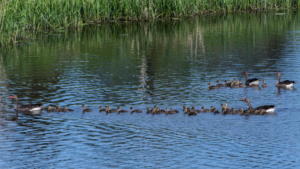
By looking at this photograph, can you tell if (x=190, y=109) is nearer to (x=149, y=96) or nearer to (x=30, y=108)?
(x=149, y=96)

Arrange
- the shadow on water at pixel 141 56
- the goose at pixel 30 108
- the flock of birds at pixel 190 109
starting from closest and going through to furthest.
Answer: the flock of birds at pixel 190 109, the goose at pixel 30 108, the shadow on water at pixel 141 56

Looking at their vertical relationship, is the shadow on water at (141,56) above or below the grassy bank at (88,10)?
below

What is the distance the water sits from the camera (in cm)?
2445

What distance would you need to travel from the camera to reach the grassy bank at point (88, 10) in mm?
46625

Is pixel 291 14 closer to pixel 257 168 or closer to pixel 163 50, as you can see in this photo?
pixel 163 50

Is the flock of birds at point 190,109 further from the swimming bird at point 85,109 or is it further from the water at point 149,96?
the water at point 149,96

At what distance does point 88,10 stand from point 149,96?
24.0m

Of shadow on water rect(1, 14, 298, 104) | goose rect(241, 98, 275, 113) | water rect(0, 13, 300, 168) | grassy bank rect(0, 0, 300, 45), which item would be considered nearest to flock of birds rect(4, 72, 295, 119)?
goose rect(241, 98, 275, 113)

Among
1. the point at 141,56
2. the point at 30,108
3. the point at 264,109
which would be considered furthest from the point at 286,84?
the point at 141,56

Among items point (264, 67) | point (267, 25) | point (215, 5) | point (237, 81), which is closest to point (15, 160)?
point (237, 81)

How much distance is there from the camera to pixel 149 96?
32.7 meters

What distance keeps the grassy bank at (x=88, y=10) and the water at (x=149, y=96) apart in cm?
131

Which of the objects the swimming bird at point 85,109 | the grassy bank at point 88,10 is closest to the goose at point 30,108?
the swimming bird at point 85,109

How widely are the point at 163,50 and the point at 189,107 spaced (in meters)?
17.1
